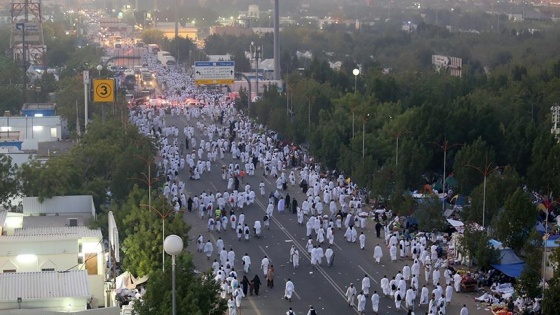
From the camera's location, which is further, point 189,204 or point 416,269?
point 189,204

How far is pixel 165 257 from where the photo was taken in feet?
98.7

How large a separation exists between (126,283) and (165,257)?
1608mm

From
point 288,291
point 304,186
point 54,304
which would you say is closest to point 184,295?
point 54,304

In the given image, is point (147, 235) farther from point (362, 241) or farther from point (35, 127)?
point (35, 127)

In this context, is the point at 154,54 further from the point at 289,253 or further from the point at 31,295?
the point at 31,295

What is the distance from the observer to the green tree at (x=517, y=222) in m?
34.8

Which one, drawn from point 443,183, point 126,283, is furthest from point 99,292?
point 443,183

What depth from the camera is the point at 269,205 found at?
42.9 meters

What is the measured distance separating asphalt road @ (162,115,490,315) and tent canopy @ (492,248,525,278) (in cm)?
141

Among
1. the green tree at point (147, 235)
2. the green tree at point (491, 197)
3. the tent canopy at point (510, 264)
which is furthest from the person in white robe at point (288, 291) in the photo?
the green tree at point (491, 197)

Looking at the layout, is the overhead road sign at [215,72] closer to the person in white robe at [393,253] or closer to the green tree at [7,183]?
the green tree at [7,183]

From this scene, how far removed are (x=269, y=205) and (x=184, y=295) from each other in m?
18.1

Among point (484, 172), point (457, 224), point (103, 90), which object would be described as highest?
point (103, 90)

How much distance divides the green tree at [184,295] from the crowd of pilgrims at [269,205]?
2788 millimetres
